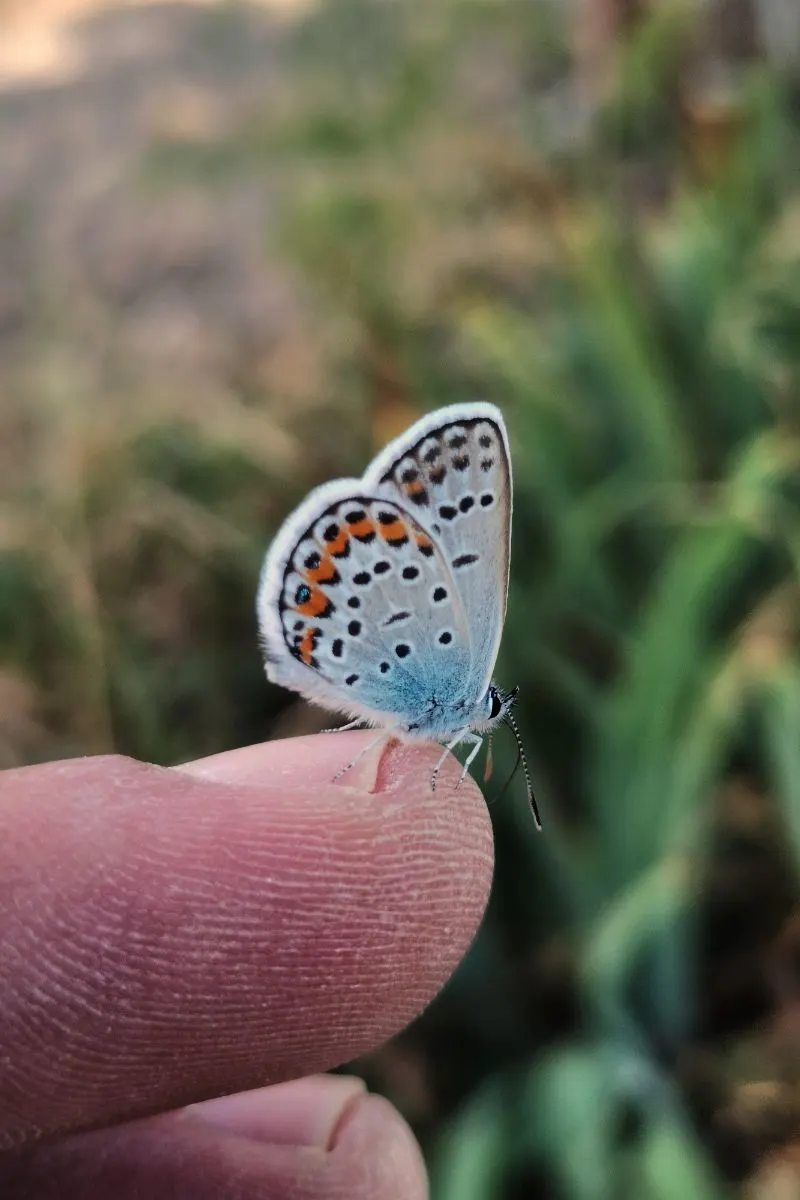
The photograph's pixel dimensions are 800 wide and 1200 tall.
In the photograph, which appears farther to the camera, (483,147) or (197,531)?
(483,147)

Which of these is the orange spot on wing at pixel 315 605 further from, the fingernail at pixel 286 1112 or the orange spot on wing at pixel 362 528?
the fingernail at pixel 286 1112

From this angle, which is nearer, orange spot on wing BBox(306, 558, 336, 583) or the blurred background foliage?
orange spot on wing BBox(306, 558, 336, 583)

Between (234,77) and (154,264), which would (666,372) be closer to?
(154,264)

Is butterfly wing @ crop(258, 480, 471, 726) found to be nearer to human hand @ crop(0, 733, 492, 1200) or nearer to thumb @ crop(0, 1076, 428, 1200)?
human hand @ crop(0, 733, 492, 1200)

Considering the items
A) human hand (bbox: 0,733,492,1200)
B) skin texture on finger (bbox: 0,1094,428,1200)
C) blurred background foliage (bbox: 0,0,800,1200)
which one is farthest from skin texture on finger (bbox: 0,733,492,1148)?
blurred background foliage (bbox: 0,0,800,1200)

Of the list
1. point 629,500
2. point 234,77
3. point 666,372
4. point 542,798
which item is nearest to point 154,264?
point 234,77

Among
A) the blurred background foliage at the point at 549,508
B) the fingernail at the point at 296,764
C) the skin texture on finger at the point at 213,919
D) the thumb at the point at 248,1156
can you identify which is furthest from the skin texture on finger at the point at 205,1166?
the blurred background foliage at the point at 549,508
